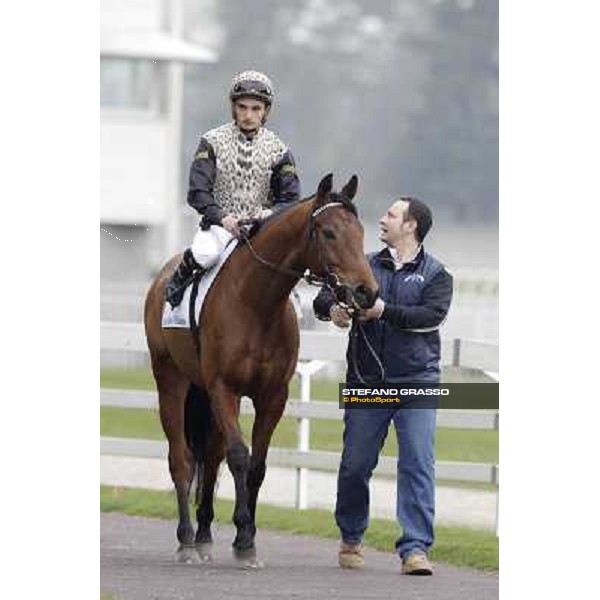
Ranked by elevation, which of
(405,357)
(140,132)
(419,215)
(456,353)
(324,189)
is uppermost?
(140,132)

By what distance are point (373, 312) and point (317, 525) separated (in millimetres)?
2987

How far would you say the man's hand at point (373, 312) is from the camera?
9.35 meters

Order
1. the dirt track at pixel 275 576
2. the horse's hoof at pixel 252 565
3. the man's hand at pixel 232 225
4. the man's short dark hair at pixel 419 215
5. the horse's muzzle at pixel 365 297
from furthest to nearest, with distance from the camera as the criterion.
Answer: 1. the man's hand at pixel 232 225
2. the horse's hoof at pixel 252 565
3. the man's short dark hair at pixel 419 215
4. the horse's muzzle at pixel 365 297
5. the dirt track at pixel 275 576

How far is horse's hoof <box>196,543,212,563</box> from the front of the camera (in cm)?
1067

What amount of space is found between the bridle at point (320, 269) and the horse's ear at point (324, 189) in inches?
1.3

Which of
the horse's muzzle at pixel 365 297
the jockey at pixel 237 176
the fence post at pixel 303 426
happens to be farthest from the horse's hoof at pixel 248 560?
the fence post at pixel 303 426

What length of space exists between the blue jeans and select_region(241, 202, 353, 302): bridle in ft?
2.13

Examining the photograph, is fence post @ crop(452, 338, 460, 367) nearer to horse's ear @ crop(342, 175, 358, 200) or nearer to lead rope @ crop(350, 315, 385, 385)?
lead rope @ crop(350, 315, 385, 385)

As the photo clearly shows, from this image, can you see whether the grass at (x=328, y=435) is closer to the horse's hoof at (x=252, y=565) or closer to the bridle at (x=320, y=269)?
the horse's hoof at (x=252, y=565)

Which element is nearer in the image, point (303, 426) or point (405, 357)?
point (405, 357)

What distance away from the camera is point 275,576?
9805mm

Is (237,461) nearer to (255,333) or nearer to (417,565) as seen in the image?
(255,333)

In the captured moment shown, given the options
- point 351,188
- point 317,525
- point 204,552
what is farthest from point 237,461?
point 317,525
